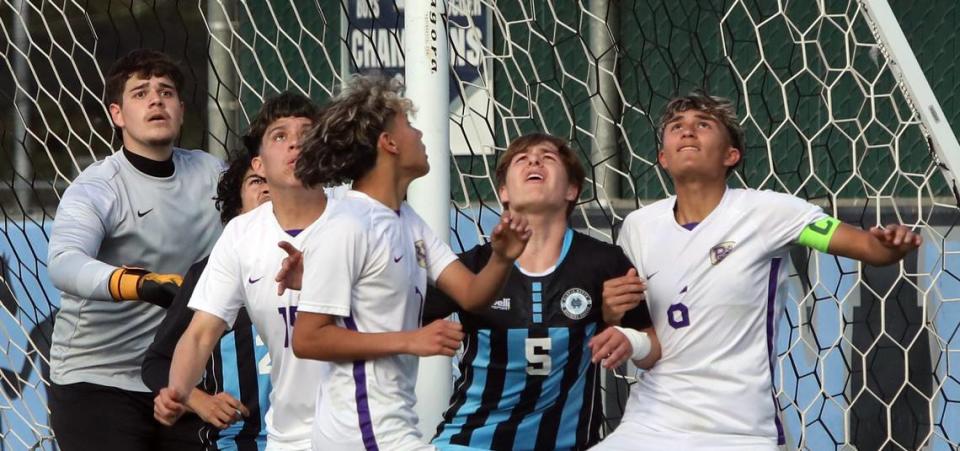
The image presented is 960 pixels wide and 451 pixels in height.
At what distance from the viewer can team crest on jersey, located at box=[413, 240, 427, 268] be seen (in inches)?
116

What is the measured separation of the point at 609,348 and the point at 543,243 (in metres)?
0.44

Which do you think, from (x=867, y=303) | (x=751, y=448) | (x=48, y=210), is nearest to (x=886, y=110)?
(x=867, y=303)

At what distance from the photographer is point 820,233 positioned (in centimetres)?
323

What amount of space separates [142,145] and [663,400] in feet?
5.42

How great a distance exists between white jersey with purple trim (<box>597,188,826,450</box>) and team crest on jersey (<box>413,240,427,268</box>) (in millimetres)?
667

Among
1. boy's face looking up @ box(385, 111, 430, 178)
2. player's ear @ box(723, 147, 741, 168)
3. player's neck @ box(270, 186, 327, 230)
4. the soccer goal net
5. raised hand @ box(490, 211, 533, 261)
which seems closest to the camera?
raised hand @ box(490, 211, 533, 261)

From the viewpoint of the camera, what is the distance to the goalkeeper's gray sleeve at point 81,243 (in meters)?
3.52

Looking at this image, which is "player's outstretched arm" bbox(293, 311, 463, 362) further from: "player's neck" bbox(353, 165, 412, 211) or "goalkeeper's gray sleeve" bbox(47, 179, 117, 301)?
"goalkeeper's gray sleeve" bbox(47, 179, 117, 301)

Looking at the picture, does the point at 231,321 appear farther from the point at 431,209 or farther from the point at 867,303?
the point at 867,303

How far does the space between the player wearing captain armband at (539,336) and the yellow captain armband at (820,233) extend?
0.40m

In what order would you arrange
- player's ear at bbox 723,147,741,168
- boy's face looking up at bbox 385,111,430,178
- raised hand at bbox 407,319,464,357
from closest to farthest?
raised hand at bbox 407,319,464,357 → boy's face looking up at bbox 385,111,430,178 → player's ear at bbox 723,147,741,168

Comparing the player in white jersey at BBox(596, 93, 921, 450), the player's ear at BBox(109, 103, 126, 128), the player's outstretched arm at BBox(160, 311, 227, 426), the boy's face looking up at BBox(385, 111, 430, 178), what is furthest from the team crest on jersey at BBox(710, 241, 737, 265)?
the player's ear at BBox(109, 103, 126, 128)

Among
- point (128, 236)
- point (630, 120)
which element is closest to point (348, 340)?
point (128, 236)

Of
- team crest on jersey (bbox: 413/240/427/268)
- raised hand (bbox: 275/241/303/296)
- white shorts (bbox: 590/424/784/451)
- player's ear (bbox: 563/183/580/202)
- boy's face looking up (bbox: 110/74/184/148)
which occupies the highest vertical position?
boy's face looking up (bbox: 110/74/184/148)
